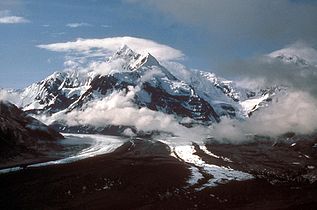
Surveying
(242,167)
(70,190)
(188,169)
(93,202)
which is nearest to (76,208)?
(93,202)

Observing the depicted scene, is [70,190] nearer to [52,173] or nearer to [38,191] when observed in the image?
[38,191]

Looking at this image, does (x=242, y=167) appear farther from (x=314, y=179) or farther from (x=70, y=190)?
(x=70, y=190)

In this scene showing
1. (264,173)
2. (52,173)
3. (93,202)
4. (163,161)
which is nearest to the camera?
(93,202)

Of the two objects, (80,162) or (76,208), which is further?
(80,162)

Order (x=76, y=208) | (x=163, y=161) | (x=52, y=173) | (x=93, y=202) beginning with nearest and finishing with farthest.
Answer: (x=76, y=208) → (x=93, y=202) → (x=52, y=173) → (x=163, y=161)

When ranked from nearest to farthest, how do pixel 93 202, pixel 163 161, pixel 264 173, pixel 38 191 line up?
pixel 93 202 < pixel 38 191 < pixel 264 173 < pixel 163 161

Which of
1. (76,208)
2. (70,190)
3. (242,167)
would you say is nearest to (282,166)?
(242,167)
